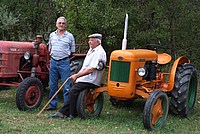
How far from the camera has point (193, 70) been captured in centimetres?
775

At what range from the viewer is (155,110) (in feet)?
21.1

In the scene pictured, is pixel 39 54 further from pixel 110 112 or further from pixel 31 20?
pixel 31 20

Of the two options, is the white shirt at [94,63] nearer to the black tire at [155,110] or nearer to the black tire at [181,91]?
the black tire at [155,110]

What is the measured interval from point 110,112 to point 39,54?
1.96m

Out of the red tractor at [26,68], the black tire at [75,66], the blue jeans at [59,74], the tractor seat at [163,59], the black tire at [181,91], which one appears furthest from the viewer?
the black tire at [75,66]

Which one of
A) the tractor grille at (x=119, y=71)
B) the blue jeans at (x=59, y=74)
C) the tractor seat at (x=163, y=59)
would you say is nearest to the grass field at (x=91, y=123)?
the blue jeans at (x=59, y=74)

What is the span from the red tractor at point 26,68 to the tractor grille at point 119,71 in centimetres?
172

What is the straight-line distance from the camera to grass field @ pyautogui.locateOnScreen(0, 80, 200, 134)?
19.7 feet

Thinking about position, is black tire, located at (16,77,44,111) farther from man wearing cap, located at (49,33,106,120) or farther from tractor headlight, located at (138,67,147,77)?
tractor headlight, located at (138,67,147,77)

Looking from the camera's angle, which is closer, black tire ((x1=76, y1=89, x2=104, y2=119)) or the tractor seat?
black tire ((x1=76, y1=89, x2=104, y2=119))

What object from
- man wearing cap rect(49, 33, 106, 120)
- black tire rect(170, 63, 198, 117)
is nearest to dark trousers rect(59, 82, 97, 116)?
man wearing cap rect(49, 33, 106, 120)

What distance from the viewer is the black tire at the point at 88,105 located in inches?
268

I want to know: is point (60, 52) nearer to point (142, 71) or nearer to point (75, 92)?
point (75, 92)

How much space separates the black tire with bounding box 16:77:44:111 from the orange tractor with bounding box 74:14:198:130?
1136mm
